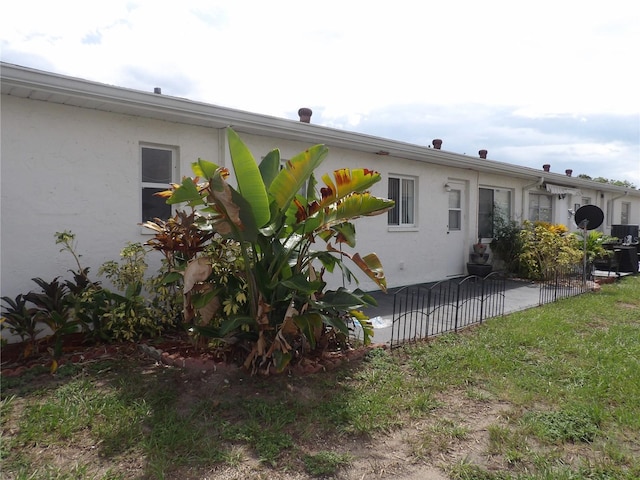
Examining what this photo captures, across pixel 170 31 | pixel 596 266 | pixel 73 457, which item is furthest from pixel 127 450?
pixel 596 266

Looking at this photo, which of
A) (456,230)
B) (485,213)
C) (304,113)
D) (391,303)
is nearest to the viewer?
(391,303)

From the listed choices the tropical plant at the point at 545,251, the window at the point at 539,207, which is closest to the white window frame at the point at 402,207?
the tropical plant at the point at 545,251

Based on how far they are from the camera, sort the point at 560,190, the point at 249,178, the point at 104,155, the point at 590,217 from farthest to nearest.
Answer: the point at 560,190, the point at 590,217, the point at 104,155, the point at 249,178

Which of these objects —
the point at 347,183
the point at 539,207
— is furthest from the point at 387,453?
the point at 539,207

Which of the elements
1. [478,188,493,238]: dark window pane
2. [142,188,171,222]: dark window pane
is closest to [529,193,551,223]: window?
[478,188,493,238]: dark window pane

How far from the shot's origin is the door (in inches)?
462

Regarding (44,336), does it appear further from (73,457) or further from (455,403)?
(455,403)

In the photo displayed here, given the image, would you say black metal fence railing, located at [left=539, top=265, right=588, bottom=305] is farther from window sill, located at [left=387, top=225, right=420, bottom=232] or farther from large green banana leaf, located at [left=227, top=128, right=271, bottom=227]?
large green banana leaf, located at [left=227, top=128, right=271, bottom=227]

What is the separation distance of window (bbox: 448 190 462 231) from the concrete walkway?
6.72 ft

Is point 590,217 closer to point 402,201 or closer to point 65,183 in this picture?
point 402,201

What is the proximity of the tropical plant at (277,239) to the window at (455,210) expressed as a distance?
7.68m

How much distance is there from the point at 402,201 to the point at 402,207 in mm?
147

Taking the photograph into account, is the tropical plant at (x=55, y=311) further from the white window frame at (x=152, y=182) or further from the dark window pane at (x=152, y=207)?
the dark window pane at (x=152, y=207)

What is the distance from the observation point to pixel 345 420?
147 inches
